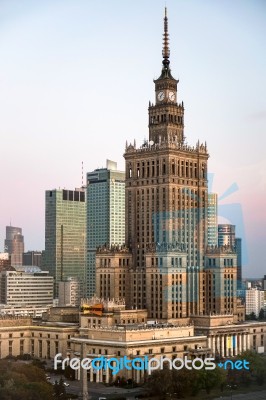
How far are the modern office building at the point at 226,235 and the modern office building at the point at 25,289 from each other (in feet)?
177

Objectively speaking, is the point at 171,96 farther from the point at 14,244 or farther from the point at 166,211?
the point at 14,244

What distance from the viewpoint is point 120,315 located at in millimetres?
90562

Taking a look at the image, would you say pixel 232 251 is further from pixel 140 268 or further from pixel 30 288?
pixel 30 288

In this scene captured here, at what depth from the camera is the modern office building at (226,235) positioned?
297 ft

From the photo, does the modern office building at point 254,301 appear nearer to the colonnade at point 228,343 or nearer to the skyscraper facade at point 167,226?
the skyscraper facade at point 167,226

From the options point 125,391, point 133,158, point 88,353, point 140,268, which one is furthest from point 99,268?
point 125,391

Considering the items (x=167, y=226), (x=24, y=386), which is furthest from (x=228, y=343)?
(x=24, y=386)

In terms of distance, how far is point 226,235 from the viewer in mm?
95500

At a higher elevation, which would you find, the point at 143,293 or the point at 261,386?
the point at 143,293

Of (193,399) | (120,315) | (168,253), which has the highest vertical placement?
(168,253)

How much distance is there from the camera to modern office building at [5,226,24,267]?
13043cm

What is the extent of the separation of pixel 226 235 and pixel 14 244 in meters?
66.3

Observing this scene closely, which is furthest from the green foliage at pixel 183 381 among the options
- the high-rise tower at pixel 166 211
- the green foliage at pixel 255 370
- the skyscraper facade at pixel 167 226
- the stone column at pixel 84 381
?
the skyscraper facade at pixel 167 226

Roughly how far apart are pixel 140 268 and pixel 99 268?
4360mm
